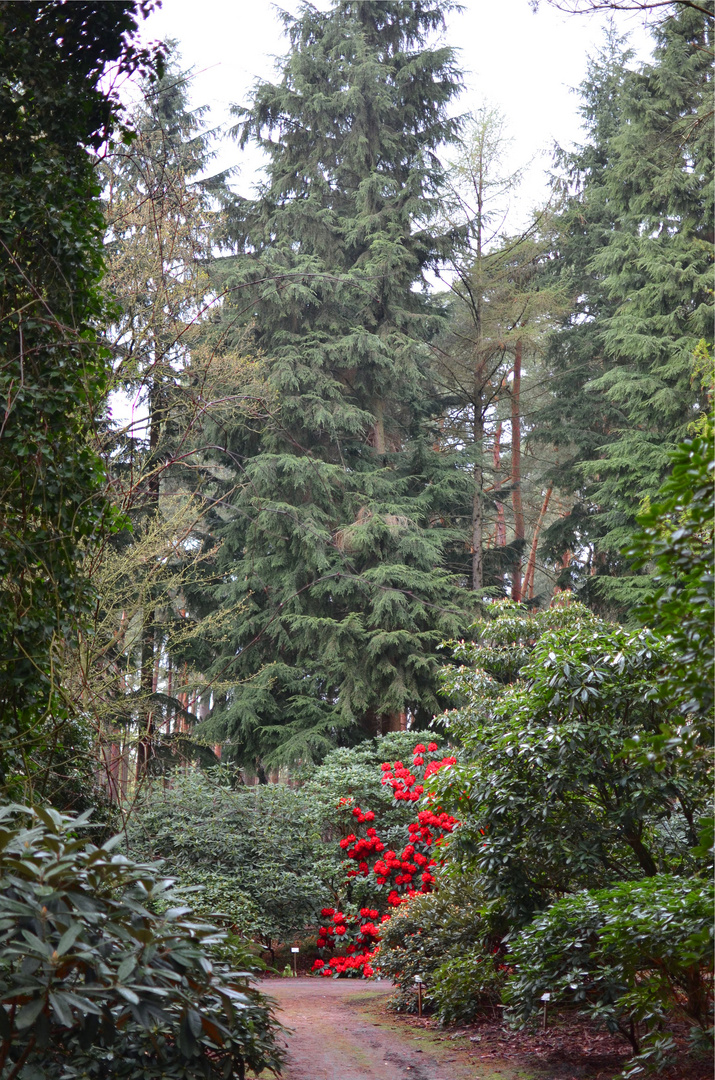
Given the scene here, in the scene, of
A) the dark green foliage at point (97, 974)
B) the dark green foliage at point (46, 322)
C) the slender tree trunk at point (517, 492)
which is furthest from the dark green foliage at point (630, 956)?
the slender tree trunk at point (517, 492)

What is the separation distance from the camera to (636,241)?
46.3ft

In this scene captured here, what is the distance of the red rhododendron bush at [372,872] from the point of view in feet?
27.5

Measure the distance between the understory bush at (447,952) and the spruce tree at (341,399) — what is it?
5962mm

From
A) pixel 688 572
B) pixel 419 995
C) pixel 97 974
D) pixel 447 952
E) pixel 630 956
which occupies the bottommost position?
pixel 419 995

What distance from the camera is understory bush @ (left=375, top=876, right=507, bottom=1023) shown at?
15.6 feet

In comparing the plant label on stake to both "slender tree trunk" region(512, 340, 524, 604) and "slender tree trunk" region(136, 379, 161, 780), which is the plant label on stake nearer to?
"slender tree trunk" region(136, 379, 161, 780)

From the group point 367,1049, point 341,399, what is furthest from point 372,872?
point 341,399

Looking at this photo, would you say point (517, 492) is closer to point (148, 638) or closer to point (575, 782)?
point (148, 638)

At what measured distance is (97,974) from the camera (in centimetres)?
237

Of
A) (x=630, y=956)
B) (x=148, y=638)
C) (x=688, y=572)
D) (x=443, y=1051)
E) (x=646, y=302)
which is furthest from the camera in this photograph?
(x=646, y=302)

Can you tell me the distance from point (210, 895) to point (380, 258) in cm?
1043

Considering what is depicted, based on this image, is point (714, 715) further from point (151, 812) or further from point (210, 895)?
point (151, 812)

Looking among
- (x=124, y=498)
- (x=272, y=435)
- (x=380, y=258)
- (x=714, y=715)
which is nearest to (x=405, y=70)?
(x=380, y=258)

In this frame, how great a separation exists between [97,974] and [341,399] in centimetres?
1192
